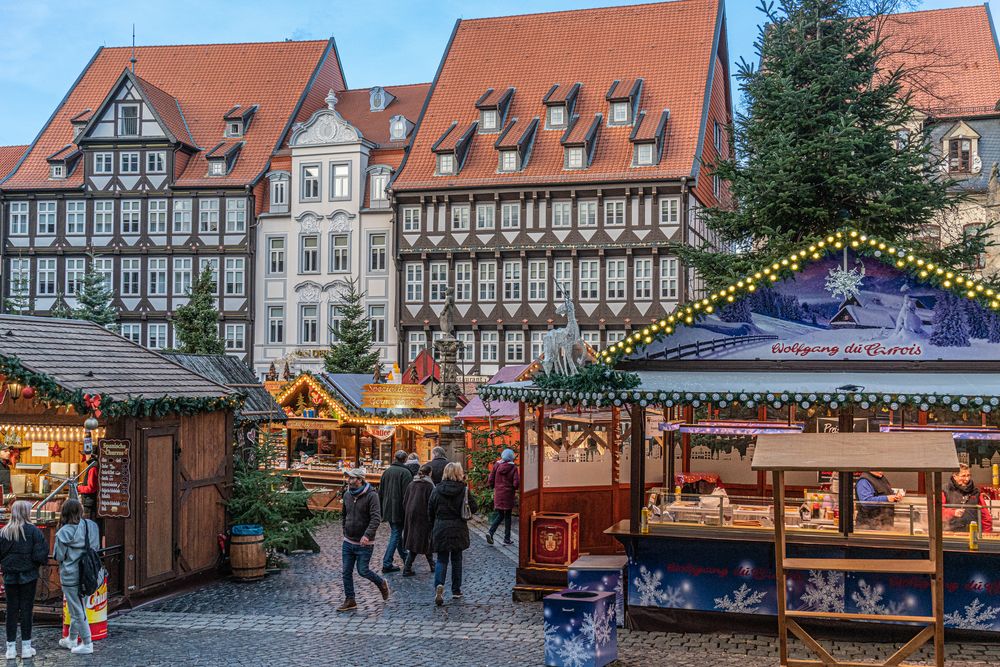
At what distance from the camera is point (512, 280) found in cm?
4022

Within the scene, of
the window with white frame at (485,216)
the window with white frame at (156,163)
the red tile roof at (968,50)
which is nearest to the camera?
the red tile roof at (968,50)

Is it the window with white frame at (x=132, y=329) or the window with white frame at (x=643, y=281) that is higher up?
the window with white frame at (x=643, y=281)

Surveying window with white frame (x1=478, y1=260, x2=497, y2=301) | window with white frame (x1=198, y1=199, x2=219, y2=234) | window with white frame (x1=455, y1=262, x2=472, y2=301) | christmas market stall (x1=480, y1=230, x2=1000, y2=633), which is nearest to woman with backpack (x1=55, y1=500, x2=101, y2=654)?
christmas market stall (x1=480, y1=230, x2=1000, y2=633)

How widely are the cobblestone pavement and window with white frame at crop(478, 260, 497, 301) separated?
27076 mm

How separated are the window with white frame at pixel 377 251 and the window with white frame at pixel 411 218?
5.96ft

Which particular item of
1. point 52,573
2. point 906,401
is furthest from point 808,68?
point 52,573

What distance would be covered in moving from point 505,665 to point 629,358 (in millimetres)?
3908

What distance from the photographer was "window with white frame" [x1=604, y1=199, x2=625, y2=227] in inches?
1517

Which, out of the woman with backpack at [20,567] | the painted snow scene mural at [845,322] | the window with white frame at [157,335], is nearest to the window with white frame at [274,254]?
the window with white frame at [157,335]

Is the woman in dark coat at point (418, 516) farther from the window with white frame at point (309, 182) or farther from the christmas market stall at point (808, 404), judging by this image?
the window with white frame at point (309, 182)

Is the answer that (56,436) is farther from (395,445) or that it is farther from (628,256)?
(628,256)

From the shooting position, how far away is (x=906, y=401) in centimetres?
1048

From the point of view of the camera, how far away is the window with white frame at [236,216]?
145 ft

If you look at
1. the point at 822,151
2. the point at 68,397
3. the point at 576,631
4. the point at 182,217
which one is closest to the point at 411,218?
the point at 182,217
